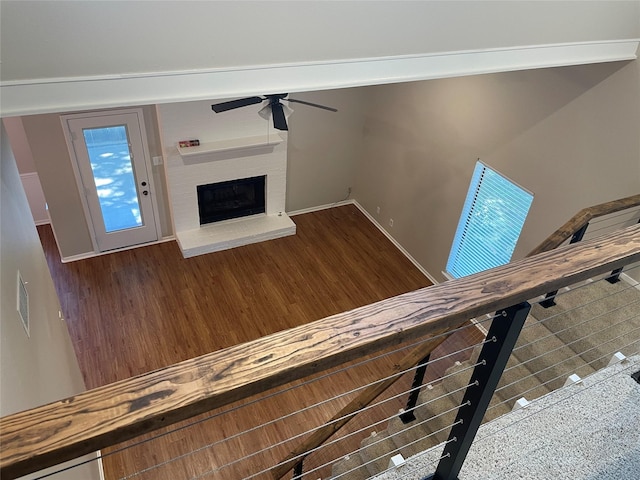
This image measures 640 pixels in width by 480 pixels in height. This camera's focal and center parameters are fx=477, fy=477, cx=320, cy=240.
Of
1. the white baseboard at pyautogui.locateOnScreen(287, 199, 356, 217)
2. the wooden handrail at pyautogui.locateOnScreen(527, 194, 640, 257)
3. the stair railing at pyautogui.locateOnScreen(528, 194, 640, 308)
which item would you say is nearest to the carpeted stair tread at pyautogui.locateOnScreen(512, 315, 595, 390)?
the stair railing at pyautogui.locateOnScreen(528, 194, 640, 308)

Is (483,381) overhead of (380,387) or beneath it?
overhead

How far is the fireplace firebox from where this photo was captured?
6.85 m

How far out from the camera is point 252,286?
6.28 m

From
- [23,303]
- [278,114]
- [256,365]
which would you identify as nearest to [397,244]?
[278,114]

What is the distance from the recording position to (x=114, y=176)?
6.17m

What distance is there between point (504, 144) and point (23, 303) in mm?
4574

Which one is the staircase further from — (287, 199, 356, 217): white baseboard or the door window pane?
(287, 199, 356, 217): white baseboard

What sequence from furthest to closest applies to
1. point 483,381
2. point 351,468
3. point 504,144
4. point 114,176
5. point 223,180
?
point 223,180 < point 114,176 < point 504,144 < point 351,468 < point 483,381

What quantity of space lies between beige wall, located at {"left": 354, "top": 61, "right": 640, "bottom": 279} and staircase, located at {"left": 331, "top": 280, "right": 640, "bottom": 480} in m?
1.22

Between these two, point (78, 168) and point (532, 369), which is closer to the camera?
point (532, 369)

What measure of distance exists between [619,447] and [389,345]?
1359mm

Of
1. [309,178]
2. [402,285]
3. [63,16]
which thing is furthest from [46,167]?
[402,285]

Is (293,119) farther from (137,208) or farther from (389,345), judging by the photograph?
(389,345)

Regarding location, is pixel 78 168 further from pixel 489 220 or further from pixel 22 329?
pixel 489 220
